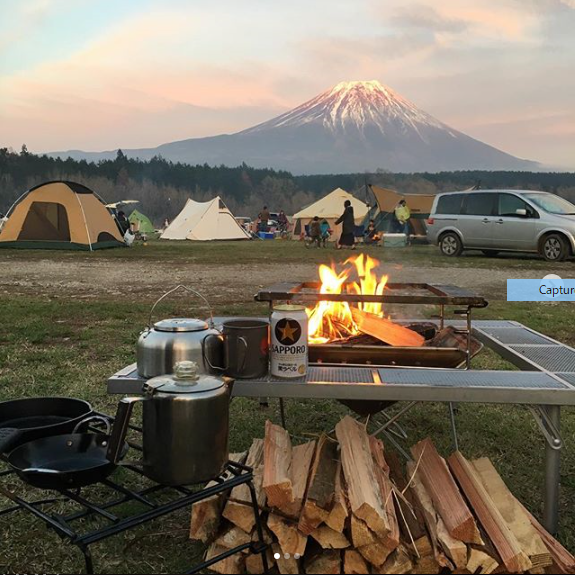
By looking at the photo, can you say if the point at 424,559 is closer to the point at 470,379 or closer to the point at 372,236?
the point at 470,379

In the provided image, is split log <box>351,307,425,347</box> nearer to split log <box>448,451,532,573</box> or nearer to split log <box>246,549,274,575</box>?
split log <box>448,451,532,573</box>

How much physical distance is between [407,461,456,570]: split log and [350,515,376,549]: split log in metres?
0.24

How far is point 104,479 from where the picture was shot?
6.12 feet

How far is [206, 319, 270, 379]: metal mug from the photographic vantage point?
90.4 inches

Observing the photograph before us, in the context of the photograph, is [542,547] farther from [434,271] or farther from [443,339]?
[434,271]

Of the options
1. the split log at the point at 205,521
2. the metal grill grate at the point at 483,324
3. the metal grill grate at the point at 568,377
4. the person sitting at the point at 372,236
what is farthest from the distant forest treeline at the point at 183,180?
the split log at the point at 205,521

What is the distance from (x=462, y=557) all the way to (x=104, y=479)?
1.26 meters

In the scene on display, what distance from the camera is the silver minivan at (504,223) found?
13.2 metres

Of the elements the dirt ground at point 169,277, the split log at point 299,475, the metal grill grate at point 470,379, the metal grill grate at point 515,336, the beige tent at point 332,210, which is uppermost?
the beige tent at point 332,210

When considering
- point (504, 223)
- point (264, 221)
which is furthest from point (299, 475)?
point (264, 221)

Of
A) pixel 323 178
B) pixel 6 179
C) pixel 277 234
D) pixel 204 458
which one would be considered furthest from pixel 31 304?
pixel 323 178

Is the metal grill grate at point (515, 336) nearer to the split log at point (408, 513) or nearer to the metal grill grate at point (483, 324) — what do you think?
the metal grill grate at point (483, 324)

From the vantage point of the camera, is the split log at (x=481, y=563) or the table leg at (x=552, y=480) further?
the table leg at (x=552, y=480)

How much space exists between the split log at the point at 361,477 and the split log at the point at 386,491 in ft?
0.09
